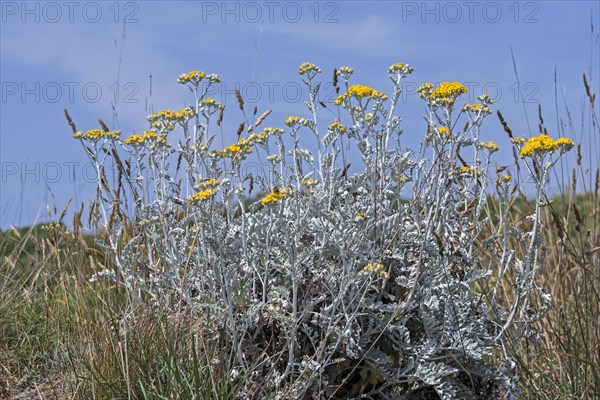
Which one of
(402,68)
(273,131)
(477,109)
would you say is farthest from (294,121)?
(477,109)

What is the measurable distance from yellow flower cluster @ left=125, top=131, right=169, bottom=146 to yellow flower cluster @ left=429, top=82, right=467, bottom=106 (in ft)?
4.13

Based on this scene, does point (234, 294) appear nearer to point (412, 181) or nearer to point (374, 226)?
point (374, 226)

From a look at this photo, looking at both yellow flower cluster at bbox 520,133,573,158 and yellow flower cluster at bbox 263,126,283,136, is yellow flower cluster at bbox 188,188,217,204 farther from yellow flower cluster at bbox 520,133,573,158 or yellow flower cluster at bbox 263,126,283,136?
yellow flower cluster at bbox 520,133,573,158

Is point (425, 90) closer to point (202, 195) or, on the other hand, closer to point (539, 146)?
point (539, 146)

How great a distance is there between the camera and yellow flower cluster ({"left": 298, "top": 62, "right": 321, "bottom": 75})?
11.0 ft

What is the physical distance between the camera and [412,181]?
342cm

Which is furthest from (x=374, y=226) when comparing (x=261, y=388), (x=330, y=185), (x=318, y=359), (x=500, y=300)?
(x=500, y=300)

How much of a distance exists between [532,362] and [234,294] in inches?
78.0

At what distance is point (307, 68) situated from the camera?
3.33 meters

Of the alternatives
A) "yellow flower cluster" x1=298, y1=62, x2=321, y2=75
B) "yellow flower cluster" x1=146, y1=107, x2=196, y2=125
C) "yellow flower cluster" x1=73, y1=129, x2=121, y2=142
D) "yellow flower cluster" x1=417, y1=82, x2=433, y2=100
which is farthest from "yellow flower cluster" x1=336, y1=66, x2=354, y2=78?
"yellow flower cluster" x1=73, y1=129, x2=121, y2=142

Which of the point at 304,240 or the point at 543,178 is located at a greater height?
the point at 543,178

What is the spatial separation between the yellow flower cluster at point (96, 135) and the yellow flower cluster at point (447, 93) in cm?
156

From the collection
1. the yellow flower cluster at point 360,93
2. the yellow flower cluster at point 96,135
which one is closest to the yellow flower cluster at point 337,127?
the yellow flower cluster at point 360,93

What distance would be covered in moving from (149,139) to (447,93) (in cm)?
139
